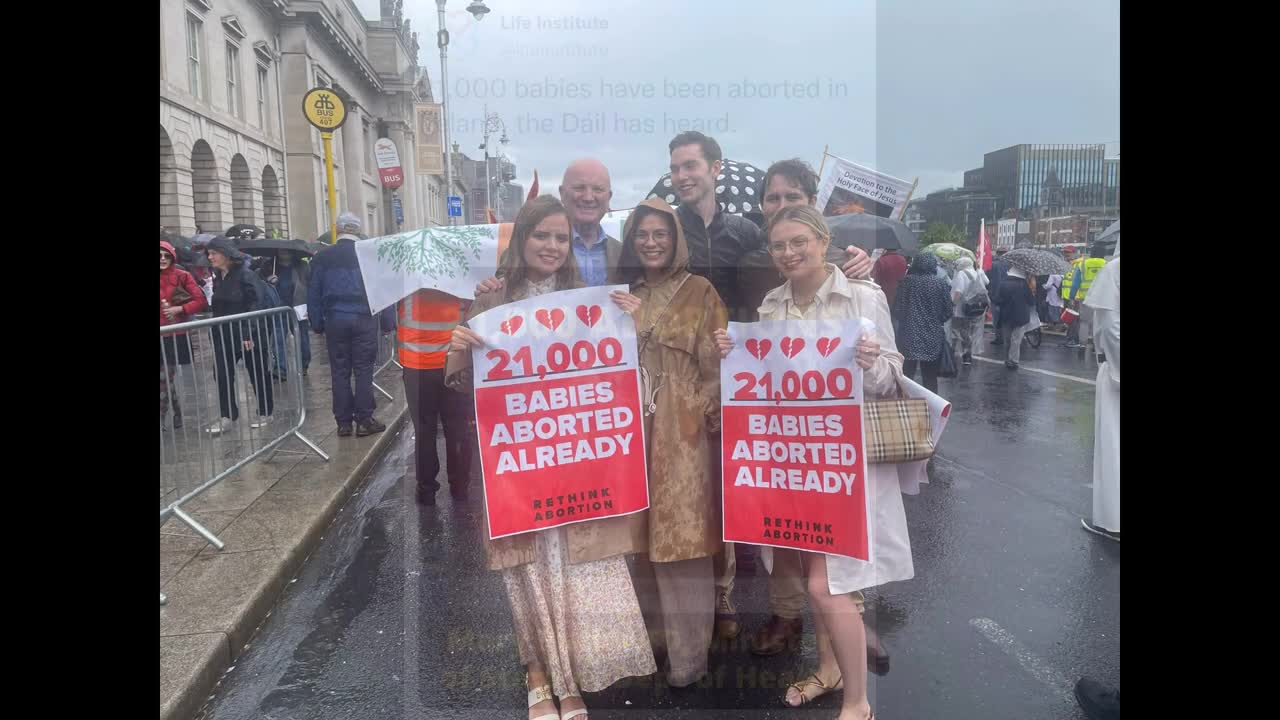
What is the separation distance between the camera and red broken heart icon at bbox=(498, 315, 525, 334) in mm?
3000

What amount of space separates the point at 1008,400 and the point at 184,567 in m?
8.78

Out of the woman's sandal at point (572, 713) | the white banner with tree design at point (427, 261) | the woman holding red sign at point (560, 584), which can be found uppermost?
the white banner with tree design at point (427, 261)

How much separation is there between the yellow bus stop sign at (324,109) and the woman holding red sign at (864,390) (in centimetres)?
655

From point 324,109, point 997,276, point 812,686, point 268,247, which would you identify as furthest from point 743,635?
point 997,276

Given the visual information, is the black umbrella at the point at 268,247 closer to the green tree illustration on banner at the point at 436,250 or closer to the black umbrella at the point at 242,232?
the black umbrella at the point at 242,232

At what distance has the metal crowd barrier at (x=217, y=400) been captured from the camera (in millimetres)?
4746

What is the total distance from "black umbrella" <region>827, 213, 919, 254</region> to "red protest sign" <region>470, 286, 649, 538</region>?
317cm

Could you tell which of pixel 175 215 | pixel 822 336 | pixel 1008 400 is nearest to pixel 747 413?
pixel 822 336

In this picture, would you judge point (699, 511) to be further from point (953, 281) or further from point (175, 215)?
point (175, 215)

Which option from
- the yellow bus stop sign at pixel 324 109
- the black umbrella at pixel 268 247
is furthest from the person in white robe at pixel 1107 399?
the black umbrella at pixel 268 247

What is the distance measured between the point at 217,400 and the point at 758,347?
4370 mm

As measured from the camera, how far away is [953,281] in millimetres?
12242

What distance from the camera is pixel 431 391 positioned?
5430 millimetres

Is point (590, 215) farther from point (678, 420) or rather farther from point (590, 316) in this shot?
point (678, 420)
